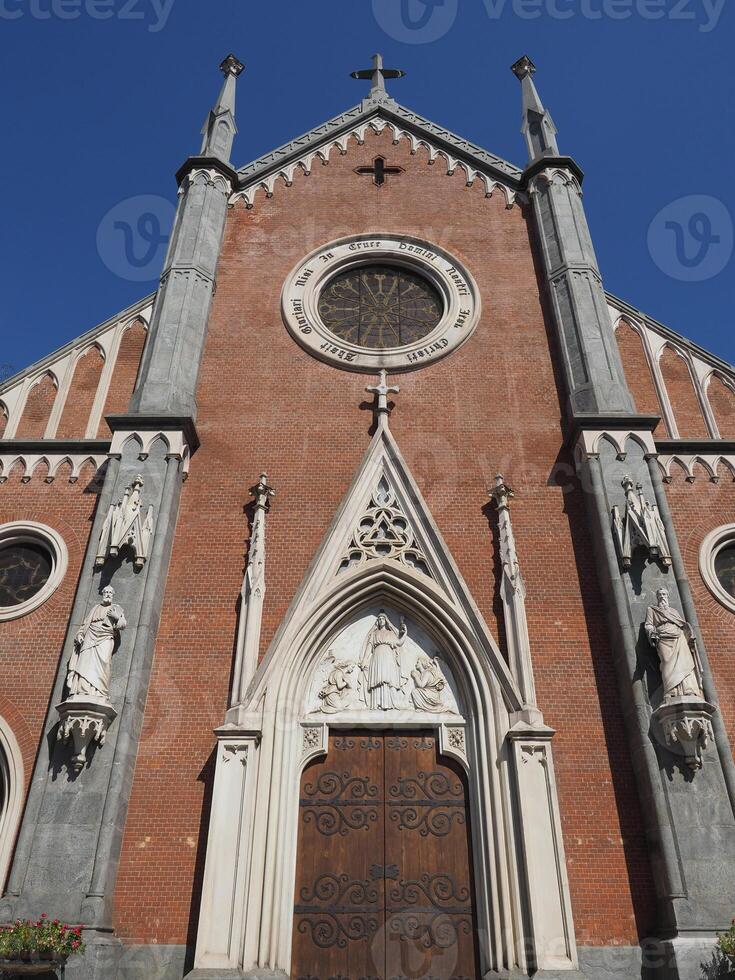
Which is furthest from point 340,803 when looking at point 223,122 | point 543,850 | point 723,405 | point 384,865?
point 223,122

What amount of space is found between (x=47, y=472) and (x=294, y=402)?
13.6ft

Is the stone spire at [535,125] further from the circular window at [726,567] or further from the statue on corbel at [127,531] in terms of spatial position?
the statue on corbel at [127,531]

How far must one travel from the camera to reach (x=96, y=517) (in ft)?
37.1

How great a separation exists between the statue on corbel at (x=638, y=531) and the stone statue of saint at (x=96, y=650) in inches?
266

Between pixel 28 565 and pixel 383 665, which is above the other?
pixel 28 565

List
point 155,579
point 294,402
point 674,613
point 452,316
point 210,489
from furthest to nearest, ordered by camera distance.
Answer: point 452,316 → point 294,402 → point 210,489 → point 155,579 → point 674,613

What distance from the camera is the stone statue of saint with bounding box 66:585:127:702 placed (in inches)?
365

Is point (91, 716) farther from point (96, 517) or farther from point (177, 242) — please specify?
point (177, 242)

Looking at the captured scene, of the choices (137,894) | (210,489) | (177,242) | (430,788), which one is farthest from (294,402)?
(137,894)

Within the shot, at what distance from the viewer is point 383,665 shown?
1049cm

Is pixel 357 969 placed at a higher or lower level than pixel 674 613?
lower

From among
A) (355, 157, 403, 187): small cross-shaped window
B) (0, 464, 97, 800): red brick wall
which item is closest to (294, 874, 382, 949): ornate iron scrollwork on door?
(0, 464, 97, 800): red brick wall

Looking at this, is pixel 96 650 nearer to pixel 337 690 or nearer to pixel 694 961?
pixel 337 690

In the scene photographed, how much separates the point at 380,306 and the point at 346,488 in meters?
4.59
